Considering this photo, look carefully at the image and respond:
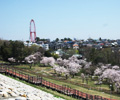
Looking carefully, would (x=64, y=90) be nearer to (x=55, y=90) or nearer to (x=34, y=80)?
(x=55, y=90)

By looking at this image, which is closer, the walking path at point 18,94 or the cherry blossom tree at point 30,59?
the walking path at point 18,94

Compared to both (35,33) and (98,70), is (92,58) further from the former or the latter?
(35,33)

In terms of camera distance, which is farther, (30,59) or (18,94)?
(30,59)

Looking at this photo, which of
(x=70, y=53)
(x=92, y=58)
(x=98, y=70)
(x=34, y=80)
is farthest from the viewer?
(x=70, y=53)

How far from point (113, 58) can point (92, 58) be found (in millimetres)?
7368

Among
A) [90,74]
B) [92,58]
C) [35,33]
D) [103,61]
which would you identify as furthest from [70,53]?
[35,33]

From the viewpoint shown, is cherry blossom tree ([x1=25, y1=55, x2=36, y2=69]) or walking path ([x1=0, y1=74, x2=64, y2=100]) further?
cherry blossom tree ([x1=25, y1=55, x2=36, y2=69])

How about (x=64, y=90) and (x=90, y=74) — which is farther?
(x=90, y=74)

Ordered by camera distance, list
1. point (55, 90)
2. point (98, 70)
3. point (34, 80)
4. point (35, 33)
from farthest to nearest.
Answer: point (35, 33) → point (98, 70) → point (34, 80) → point (55, 90)

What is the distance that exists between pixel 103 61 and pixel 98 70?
11.4 m

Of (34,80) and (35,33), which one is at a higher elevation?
(35,33)

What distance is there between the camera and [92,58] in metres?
63.9

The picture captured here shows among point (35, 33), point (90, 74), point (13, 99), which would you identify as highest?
point (35, 33)

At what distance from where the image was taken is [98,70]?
159ft
